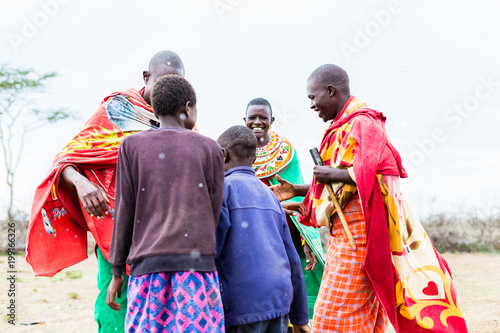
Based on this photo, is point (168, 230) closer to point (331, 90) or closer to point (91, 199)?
point (91, 199)

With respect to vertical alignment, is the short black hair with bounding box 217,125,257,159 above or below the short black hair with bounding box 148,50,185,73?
below

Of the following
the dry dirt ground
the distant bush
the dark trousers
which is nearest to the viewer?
the dark trousers

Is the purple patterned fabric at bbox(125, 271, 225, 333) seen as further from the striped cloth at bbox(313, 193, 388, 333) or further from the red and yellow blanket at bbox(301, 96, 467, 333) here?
the red and yellow blanket at bbox(301, 96, 467, 333)

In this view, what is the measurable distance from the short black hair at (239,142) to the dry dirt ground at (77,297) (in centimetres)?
403

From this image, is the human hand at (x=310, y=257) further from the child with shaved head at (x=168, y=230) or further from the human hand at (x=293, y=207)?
the child with shaved head at (x=168, y=230)

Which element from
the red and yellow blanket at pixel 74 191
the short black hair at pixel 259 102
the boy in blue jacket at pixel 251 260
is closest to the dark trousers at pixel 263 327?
the boy in blue jacket at pixel 251 260

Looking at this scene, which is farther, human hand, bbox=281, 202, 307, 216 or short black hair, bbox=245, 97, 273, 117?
short black hair, bbox=245, 97, 273, 117

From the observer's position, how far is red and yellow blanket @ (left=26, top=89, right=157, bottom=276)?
9.66 feet

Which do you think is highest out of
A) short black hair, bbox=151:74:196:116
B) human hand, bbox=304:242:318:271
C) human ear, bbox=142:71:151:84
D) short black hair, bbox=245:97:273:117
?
short black hair, bbox=245:97:273:117

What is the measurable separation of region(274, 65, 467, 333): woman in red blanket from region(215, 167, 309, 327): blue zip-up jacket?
59cm

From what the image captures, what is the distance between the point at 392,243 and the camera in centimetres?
304

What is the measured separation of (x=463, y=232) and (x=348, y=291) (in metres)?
11.9

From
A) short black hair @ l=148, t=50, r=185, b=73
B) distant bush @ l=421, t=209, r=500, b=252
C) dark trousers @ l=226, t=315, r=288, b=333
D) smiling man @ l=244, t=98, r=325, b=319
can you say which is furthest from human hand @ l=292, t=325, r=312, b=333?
distant bush @ l=421, t=209, r=500, b=252

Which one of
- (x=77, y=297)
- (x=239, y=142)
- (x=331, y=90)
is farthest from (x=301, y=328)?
(x=77, y=297)
